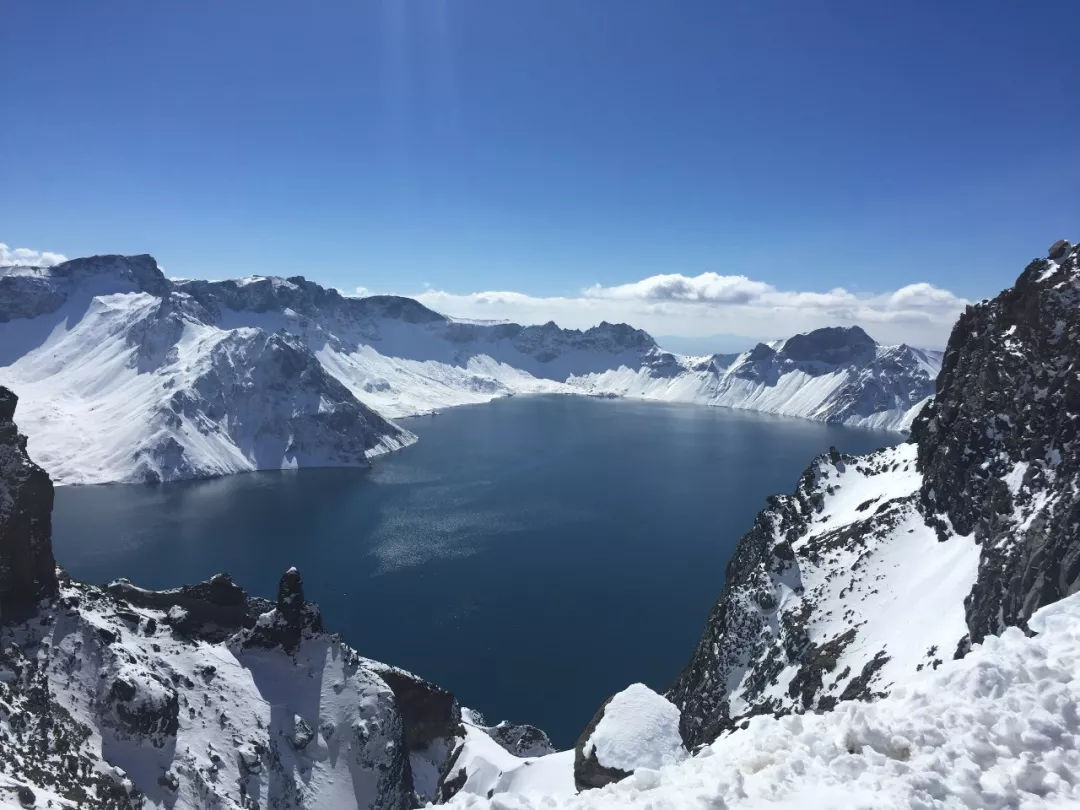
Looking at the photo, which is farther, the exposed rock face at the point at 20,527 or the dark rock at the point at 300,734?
the dark rock at the point at 300,734

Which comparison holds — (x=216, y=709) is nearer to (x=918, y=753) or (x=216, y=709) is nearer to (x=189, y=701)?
(x=189, y=701)

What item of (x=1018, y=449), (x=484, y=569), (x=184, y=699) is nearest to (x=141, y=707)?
(x=184, y=699)

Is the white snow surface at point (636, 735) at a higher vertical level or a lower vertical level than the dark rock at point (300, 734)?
higher

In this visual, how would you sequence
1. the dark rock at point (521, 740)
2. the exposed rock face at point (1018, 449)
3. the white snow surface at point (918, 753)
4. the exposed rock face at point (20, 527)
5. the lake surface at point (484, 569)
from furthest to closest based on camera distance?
the lake surface at point (484, 569) < the dark rock at point (521, 740) < the exposed rock face at point (20, 527) < the exposed rock face at point (1018, 449) < the white snow surface at point (918, 753)

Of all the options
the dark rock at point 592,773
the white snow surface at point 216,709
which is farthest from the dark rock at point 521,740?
the dark rock at point 592,773

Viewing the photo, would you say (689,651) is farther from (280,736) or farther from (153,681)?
(153,681)

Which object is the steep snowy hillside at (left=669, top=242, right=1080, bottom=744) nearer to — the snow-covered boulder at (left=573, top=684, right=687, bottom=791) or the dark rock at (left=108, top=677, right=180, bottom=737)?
the snow-covered boulder at (left=573, top=684, right=687, bottom=791)

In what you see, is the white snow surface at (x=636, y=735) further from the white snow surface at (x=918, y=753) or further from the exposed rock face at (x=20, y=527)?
the exposed rock face at (x=20, y=527)
